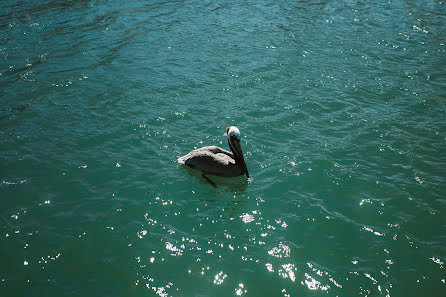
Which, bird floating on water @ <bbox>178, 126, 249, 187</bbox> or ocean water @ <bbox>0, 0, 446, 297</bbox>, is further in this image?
bird floating on water @ <bbox>178, 126, 249, 187</bbox>

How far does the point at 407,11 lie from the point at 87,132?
20676 millimetres

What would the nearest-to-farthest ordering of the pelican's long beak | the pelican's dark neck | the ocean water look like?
the ocean water → the pelican's long beak → the pelican's dark neck

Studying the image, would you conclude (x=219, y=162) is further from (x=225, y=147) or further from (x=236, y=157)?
(x=225, y=147)

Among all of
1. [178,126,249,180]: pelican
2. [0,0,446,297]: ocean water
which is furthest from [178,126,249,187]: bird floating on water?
[0,0,446,297]: ocean water

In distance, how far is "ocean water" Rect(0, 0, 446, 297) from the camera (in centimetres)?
754

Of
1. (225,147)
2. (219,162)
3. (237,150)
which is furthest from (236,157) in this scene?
(225,147)

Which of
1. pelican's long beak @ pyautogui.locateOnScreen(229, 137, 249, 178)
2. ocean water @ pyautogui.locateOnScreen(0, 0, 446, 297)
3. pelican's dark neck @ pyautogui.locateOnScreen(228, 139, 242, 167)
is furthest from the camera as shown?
pelican's dark neck @ pyautogui.locateOnScreen(228, 139, 242, 167)

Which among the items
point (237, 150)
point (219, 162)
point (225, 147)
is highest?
point (237, 150)

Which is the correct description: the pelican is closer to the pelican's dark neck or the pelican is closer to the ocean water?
the pelican's dark neck

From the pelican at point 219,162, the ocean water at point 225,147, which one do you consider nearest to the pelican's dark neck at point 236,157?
the pelican at point 219,162

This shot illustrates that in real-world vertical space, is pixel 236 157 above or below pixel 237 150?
below

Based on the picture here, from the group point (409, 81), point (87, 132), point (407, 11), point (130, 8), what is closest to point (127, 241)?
point (87, 132)

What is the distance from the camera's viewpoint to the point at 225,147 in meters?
11.7

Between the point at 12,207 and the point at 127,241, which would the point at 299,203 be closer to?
the point at 127,241
